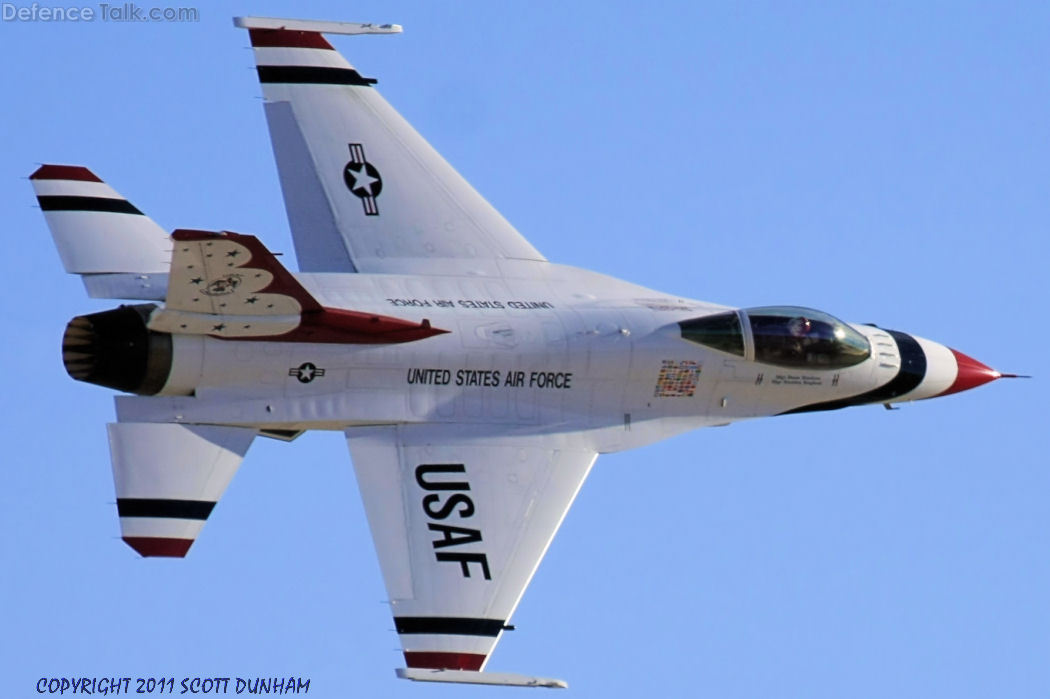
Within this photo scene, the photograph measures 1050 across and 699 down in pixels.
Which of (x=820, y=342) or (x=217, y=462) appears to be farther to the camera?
(x=820, y=342)

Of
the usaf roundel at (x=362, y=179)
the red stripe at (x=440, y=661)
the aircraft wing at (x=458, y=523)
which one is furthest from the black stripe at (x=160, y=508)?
the usaf roundel at (x=362, y=179)

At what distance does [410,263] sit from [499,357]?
1930 mm

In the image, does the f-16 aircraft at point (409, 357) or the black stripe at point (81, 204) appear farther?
the black stripe at point (81, 204)

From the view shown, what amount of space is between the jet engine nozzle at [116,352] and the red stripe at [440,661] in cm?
421

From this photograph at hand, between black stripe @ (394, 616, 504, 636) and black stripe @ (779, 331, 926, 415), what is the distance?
17.5ft

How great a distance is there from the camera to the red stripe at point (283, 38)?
89.4 ft

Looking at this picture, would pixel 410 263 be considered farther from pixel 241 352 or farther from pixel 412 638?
pixel 412 638

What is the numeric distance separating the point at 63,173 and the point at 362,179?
145 inches

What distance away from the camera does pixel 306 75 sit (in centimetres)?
2706

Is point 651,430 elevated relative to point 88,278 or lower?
lower

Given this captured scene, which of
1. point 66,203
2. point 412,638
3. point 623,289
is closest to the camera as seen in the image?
point 412,638

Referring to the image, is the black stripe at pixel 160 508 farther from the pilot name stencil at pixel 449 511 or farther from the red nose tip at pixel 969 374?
the red nose tip at pixel 969 374

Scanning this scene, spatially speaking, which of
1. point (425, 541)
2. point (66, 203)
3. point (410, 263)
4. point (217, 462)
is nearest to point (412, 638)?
point (425, 541)

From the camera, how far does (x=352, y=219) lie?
26.1 metres
